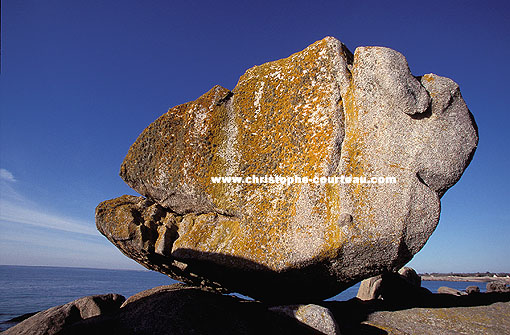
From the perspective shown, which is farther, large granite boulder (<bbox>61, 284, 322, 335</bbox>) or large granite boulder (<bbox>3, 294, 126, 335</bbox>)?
large granite boulder (<bbox>3, 294, 126, 335</bbox>)

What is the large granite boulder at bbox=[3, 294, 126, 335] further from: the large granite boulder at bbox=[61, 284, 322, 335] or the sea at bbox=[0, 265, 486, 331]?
the sea at bbox=[0, 265, 486, 331]

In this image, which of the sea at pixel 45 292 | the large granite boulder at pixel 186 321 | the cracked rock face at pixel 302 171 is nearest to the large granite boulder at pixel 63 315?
the large granite boulder at pixel 186 321

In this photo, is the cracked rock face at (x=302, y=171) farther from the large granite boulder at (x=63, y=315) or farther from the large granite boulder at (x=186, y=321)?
the large granite boulder at (x=63, y=315)

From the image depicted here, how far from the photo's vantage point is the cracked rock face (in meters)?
4.98

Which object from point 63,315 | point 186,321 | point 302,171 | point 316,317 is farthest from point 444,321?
point 63,315

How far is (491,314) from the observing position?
576 cm

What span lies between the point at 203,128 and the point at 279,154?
6.10 feet

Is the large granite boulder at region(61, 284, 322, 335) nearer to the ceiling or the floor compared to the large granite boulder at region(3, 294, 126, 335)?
nearer to the ceiling

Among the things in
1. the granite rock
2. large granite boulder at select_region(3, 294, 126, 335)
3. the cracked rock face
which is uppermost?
the cracked rock face

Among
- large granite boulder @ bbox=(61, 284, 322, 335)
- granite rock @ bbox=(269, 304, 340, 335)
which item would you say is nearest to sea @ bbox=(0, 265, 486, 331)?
large granite boulder @ bbox=(61, 284, 322, 335)

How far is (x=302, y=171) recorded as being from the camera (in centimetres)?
546

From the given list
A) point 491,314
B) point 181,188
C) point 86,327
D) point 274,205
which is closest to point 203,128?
point 181,188

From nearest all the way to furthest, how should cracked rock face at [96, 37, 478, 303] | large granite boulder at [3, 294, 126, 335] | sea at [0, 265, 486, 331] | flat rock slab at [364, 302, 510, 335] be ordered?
1. cracked rock face at [96, 37, 478, 303]
2. flat rock slab at [364, 302, 510, 335]
3. large granite boulder at [3, 294, 126, 335]
4. sea at [0, 265, 486, 331]

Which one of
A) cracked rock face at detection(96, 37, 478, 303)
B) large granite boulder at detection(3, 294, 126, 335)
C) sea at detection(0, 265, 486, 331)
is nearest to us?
cracked rock face at detection(96, 37, 478, 303)
